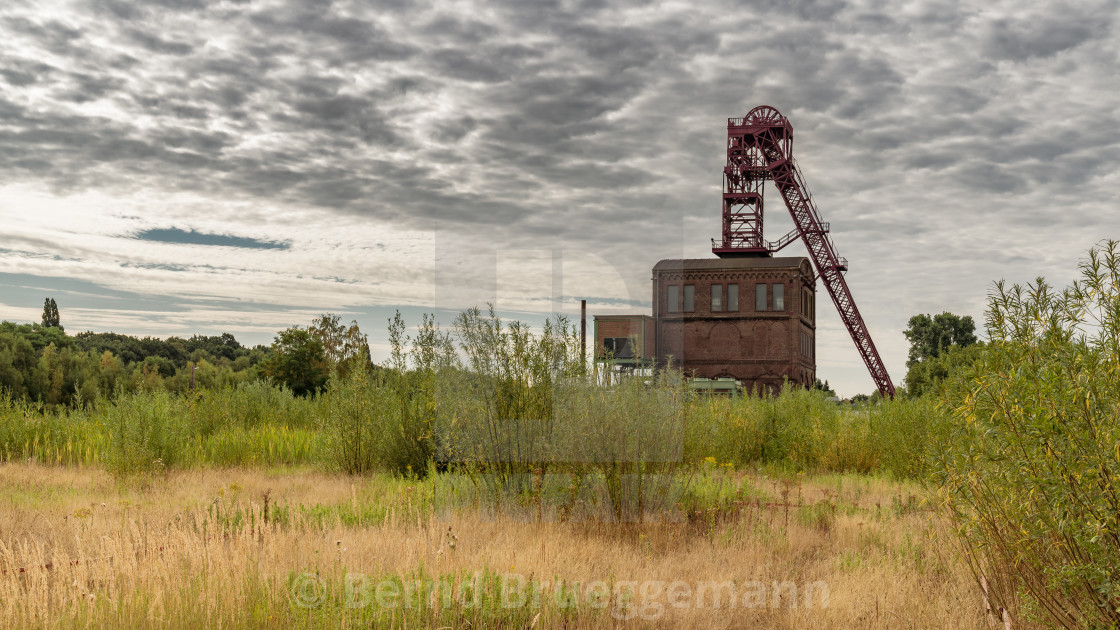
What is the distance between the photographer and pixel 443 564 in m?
5.51

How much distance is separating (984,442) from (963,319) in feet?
180

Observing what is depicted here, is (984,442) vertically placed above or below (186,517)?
above

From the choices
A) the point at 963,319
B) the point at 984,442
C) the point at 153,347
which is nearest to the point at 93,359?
the point at 153,347

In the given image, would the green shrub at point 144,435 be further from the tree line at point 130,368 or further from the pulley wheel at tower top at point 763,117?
the pulley wheel at tower top at point 763,117

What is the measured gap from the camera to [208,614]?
14.2 feet

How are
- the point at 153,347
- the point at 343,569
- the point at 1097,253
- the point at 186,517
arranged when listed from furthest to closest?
the point at 153,347
the point at 186,517
the point at 343,569
the point at 1097,253

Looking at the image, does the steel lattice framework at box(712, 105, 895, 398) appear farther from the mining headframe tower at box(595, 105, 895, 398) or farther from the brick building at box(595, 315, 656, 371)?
the brick building at box(595, 315, 656, 371)

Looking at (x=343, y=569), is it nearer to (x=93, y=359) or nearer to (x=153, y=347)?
(x=93, y=359)
